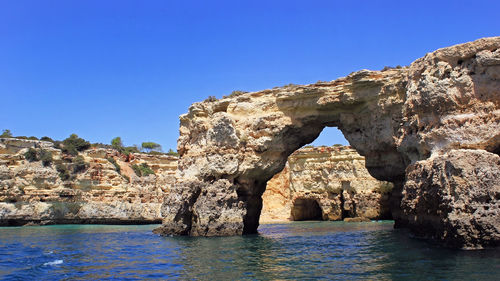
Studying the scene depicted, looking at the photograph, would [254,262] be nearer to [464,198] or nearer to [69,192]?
[464,198]

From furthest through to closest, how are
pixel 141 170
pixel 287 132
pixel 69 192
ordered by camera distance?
1. pixel 141 170
2. pixel 69 192
3. pixel 287 132

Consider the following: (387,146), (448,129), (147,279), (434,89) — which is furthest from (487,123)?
(147,279)

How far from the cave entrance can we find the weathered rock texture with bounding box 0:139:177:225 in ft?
43.7

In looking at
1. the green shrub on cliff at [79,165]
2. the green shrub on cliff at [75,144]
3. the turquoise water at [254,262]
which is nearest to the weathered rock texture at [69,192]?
the green shrub on cliff at [79,165]

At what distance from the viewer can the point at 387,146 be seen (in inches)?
811

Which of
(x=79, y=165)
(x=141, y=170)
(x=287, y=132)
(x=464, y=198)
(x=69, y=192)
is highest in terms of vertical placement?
(x=287, y=132)

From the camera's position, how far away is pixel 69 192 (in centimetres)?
3719

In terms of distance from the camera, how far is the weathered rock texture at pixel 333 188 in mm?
36906

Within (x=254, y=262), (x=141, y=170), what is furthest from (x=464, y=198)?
(x=141, y=170)

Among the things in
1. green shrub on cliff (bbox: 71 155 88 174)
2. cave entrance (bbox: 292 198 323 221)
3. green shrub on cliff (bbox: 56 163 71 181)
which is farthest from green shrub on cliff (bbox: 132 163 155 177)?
cave entrance (bbox: 292 198 323 221)

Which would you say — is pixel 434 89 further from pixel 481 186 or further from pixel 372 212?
pixel 372 212

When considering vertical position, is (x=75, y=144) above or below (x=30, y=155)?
above

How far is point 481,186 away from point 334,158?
27839 millimetres

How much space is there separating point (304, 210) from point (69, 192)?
23129 mm
